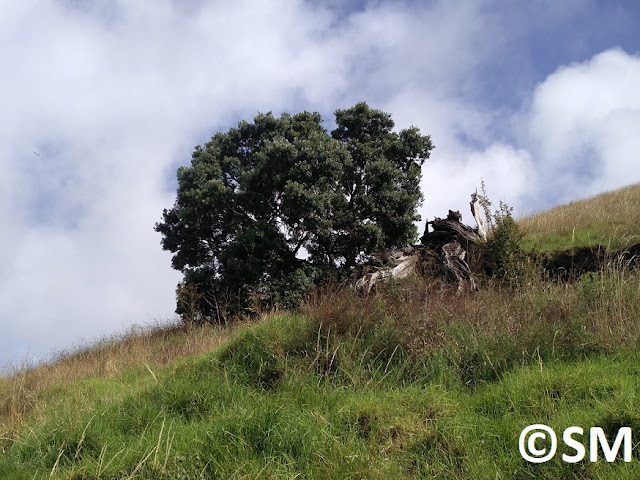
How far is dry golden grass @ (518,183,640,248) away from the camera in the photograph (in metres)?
12.9

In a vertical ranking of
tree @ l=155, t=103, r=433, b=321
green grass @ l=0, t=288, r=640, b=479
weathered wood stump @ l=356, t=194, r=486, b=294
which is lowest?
green grass @ l=0, t=288, r=640, b=479

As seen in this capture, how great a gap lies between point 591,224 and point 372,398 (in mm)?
11468

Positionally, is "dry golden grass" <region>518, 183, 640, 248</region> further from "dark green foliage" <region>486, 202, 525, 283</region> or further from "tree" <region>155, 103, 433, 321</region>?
"tree" <region>155, 103, 433, 321</region>

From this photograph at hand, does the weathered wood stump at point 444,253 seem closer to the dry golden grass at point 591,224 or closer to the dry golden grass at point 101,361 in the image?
the dry golden grass at point 591,224

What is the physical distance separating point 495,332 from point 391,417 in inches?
100

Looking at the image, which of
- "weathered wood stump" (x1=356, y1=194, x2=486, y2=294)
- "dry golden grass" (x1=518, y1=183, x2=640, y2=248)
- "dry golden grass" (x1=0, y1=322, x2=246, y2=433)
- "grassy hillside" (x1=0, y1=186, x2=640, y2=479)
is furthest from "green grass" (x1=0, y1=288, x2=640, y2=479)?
"dry golden grass" (x1=518, y1=183, x2=640, y2=248)

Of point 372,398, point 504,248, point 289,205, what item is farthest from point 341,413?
point 289,205

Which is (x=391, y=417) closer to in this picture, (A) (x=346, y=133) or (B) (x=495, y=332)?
(B) (x=495, y=332)

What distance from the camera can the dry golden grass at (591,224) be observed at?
12873mm

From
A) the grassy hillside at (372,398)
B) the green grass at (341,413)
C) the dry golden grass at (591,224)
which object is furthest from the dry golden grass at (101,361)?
the dry golden grass at (591,224)

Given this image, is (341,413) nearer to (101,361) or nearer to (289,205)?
(101,361)

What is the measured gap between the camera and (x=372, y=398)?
562 centimetres

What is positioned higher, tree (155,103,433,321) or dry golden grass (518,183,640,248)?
tree (155,103,433,321)

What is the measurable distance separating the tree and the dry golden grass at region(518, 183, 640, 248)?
4146 millimetres
